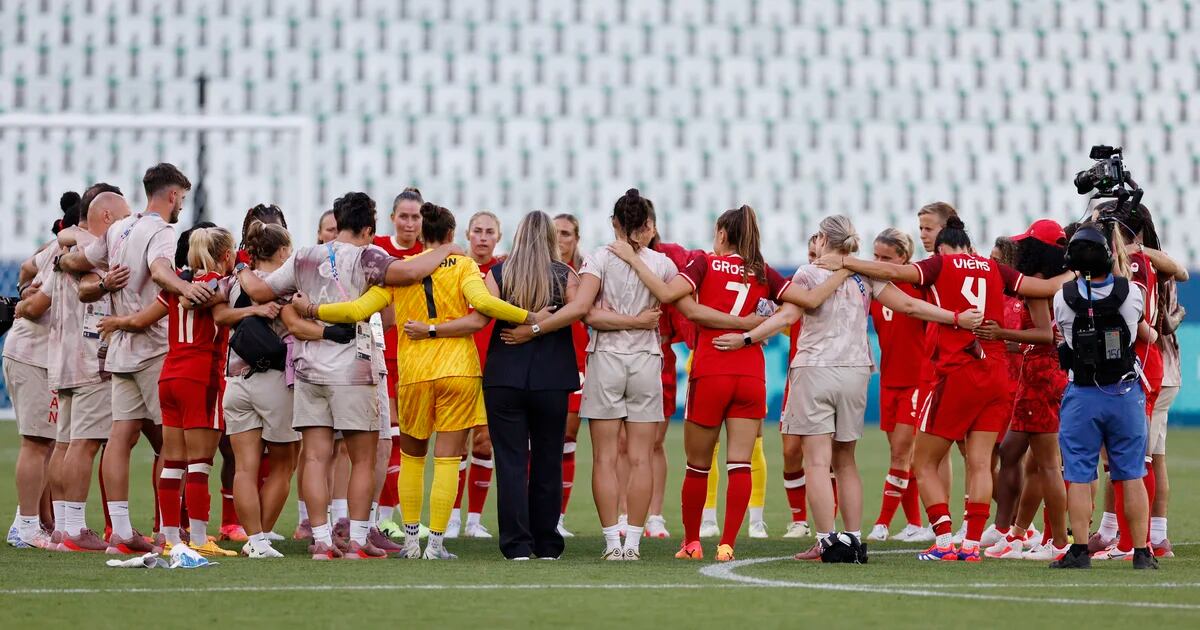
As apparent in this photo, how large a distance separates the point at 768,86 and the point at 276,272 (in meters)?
21.0

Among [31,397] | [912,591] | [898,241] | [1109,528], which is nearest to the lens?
[912,591]

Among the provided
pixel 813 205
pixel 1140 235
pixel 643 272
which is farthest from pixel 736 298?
pixel 813 205

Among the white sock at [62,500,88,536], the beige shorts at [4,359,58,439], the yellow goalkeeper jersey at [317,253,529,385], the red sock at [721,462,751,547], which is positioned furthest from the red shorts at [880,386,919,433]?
the beige shorts at [4,359,58,439]

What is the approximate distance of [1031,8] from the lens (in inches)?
1172

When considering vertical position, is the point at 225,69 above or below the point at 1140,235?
above

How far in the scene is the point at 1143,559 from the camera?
26.2 feet

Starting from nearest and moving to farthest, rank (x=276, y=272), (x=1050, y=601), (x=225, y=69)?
(x=1050, y=601)
(x=276, y=272)
(x=225, y=69)

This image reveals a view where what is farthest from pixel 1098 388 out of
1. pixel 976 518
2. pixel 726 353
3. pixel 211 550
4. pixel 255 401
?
pixel 211 550

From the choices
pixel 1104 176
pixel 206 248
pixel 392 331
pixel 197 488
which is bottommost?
pixel 197 488

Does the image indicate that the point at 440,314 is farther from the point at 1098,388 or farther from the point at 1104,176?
the point at 1104,176

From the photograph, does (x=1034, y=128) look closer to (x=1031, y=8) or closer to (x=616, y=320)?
(x=1031, y=8)

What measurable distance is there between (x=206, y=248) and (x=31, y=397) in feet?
6.48

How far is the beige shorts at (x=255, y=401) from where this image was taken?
8648 mm

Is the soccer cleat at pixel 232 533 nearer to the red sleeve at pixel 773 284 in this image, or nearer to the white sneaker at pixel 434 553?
the white sneaker at pixel 434 553
